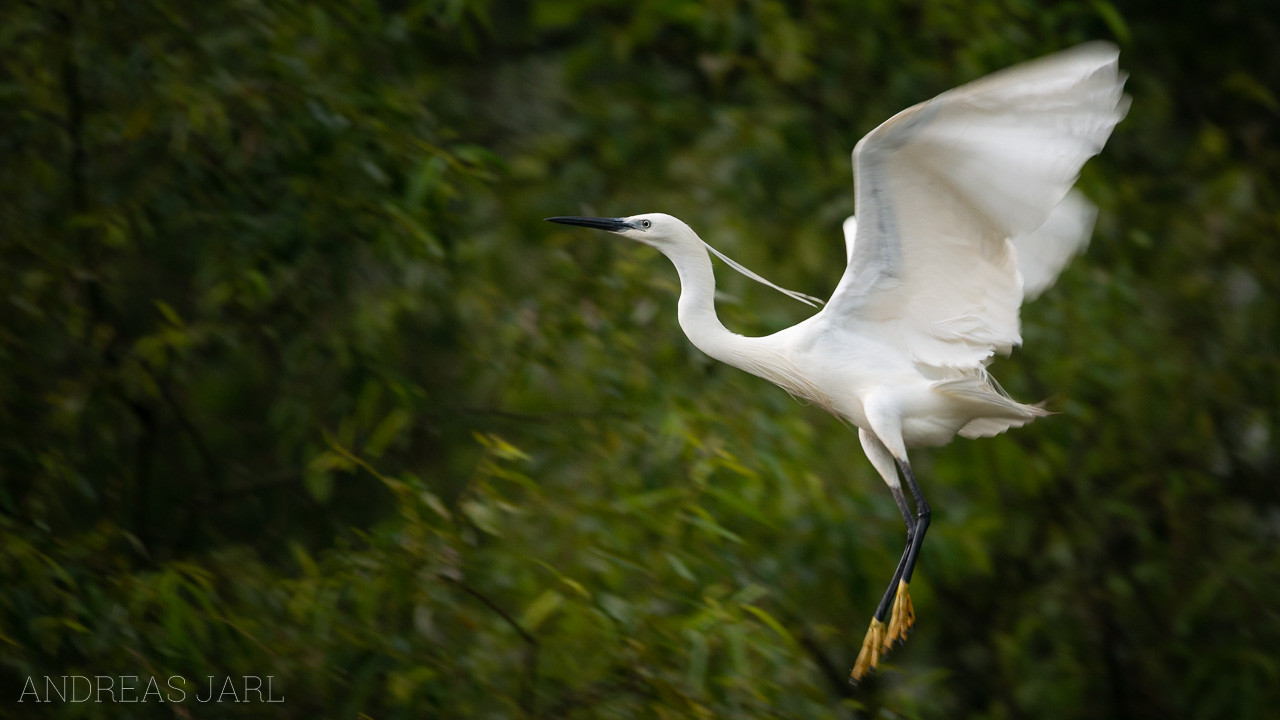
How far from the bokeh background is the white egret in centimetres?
32

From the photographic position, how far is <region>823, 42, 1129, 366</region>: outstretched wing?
1853 millimetres

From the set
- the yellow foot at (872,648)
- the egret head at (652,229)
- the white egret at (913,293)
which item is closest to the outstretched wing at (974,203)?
the white egret at (913,293)

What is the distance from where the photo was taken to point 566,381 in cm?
326

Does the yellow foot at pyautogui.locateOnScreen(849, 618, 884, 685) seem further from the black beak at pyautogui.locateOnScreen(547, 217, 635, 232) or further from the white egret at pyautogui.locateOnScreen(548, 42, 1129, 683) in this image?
the black beak at pyautogui.locateOnScreen(547, 217, 635, 232)

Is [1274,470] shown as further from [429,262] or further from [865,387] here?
[429,262]

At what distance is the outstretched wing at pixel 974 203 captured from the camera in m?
1.85

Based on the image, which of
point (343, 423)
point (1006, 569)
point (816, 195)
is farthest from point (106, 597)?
point (1006, 569)

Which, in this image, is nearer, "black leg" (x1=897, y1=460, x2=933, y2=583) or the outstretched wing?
the outstretched wing

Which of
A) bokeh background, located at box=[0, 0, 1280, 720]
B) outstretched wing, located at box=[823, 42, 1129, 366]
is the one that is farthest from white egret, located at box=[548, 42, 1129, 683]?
bokeh background, located at box=[0, 0, 1280, 720]

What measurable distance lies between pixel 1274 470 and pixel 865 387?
2911mm

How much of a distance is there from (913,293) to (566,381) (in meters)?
1.23

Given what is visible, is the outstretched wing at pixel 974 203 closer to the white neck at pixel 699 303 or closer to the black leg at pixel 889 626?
the white neck at pixel 699 303

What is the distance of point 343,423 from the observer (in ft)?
9.88

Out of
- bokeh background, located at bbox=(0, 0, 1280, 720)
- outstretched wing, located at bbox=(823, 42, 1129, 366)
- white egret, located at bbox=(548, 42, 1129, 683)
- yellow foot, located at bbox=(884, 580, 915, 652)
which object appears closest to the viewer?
outstretched wing, located at bbox=(823, 42, 1129, 366)
